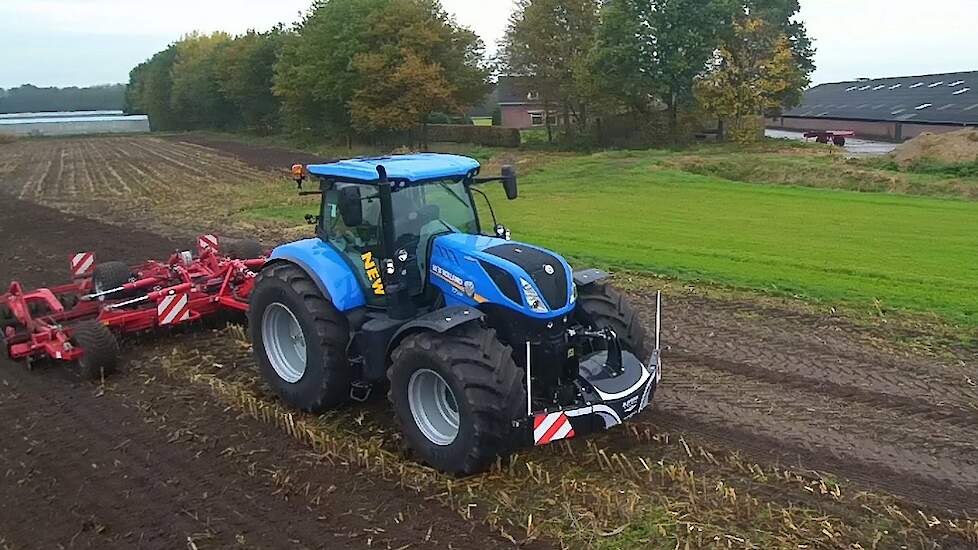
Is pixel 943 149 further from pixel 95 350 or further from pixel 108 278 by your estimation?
pixel 95 350

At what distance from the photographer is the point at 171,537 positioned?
18.2 ft

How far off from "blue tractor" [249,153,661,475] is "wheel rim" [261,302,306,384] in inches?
0.4

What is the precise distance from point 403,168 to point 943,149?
26.5 metres

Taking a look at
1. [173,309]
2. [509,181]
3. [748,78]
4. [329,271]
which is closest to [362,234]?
[329,271]

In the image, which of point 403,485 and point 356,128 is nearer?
point 403,485

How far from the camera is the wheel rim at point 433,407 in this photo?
6344mm

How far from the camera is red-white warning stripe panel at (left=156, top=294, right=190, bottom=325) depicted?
954cm

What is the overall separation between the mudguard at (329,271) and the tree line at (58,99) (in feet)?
490

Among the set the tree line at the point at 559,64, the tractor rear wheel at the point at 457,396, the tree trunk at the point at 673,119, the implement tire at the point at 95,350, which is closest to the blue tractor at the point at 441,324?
the tractor rear wheel at the point at 457,396

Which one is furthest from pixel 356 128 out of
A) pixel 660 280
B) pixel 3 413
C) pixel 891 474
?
pixel 891 474

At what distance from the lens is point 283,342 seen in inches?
314

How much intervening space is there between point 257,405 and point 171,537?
2.19 metres

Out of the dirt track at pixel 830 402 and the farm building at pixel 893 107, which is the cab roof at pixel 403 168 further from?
the farm building at pixel 893 107

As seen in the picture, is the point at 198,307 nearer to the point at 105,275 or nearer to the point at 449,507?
the point at 105,275
